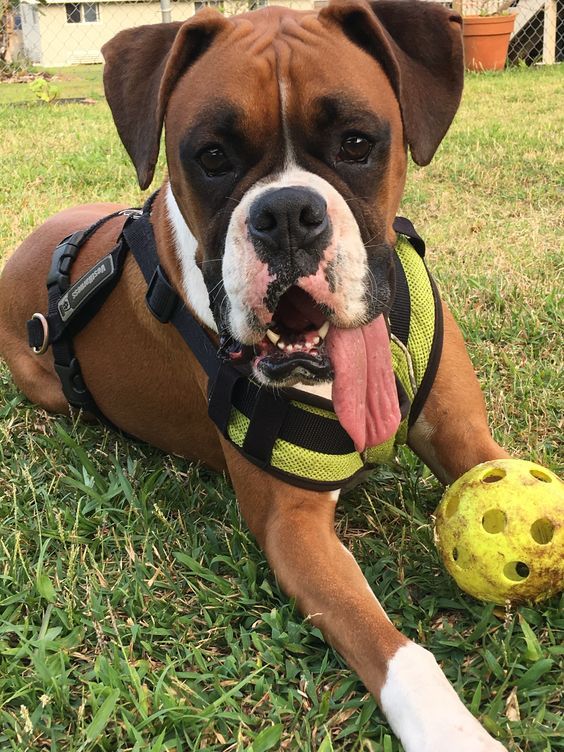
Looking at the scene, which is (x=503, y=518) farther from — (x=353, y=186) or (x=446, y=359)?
(x=353, y=186)

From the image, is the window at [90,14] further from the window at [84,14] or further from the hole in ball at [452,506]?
the hole in ball at [452,506]

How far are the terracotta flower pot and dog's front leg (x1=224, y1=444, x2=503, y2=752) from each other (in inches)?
482

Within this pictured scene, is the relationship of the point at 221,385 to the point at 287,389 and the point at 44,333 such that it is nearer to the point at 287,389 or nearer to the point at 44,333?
the point at 287,389

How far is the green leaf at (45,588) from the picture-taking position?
8.23 ft

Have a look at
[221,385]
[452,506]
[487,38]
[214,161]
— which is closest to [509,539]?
[452,506]

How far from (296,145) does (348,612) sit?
123 centimetres

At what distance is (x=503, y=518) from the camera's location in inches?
87.7

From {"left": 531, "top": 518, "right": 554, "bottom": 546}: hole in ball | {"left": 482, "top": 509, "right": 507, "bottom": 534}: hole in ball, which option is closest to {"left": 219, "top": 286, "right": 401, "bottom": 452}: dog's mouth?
{"left": 482, "top": 509, "right": 507, "bottom": 534}: hole in ball

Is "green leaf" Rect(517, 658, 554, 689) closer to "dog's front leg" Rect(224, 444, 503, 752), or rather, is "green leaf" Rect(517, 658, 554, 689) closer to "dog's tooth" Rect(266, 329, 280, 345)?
"dog's front leg" Rect(224, 444, 503, 752)

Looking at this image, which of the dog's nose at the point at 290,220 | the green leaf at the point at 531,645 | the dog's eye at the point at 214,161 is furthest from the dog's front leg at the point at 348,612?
the dog's eye at the point at 214,161

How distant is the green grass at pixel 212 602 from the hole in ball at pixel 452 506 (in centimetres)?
20

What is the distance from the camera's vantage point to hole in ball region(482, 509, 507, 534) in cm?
222

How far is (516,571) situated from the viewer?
2209 millimetres

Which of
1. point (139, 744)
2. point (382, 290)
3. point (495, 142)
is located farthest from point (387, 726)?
point (495, 142)
